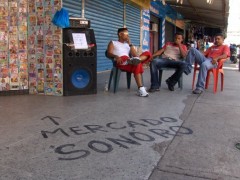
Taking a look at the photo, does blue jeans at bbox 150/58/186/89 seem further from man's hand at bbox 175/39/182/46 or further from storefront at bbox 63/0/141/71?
storefront at bbox 63/0/141/71

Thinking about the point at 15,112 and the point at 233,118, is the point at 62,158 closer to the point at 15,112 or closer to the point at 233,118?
the point at 15,112

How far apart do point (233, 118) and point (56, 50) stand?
3.04 m

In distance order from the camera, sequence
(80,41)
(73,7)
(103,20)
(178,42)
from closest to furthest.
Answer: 1. (80,41)
2. (178,42)
3. (73,7)
4. (103,20)

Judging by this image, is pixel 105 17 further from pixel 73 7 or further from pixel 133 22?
pixel 133 22

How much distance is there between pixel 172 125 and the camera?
401cm

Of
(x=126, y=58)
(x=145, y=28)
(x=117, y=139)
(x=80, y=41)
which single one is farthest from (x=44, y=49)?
(x=145, y=28)

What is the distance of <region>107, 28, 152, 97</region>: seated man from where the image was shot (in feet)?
19.9

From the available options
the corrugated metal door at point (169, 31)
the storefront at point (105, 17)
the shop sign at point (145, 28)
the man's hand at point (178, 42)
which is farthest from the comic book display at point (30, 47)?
the corrugated metal door at point (169, 31)

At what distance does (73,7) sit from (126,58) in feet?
10.4

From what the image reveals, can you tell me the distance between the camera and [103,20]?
10352 millimetres

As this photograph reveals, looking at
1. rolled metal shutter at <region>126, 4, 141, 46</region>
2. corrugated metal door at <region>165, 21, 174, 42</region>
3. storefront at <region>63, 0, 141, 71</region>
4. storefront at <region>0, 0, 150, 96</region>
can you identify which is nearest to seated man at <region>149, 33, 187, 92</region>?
storefront at <region>0, 0, 150, 96</region>

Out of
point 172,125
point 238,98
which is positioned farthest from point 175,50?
point 172,125

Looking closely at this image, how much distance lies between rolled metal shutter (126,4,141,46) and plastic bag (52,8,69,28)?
23.3 feet

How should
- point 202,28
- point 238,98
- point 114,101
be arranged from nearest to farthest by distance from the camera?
point 114,101
point 238,98
point 202,28
